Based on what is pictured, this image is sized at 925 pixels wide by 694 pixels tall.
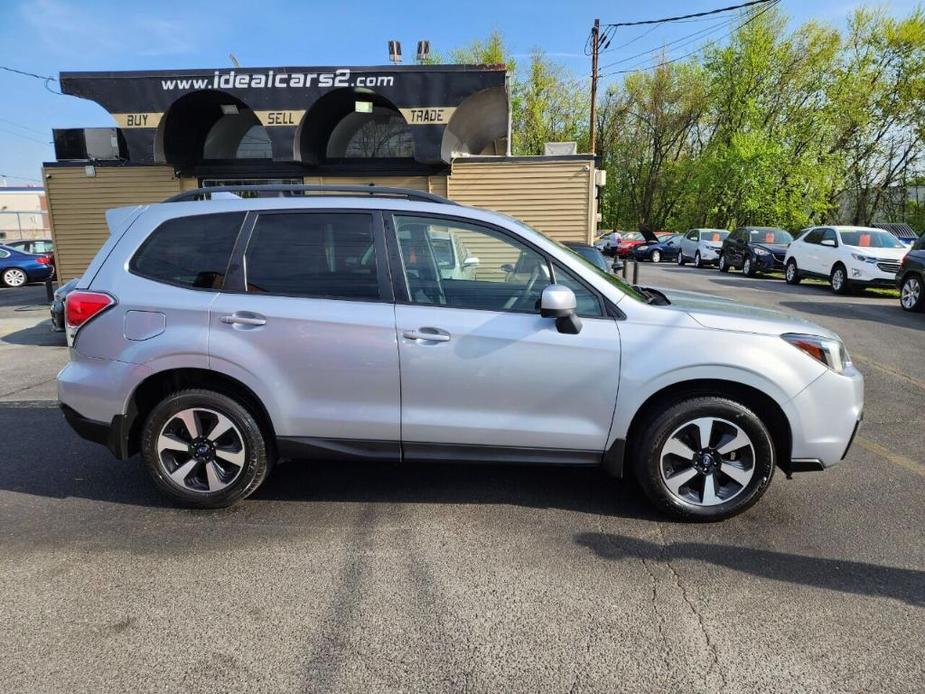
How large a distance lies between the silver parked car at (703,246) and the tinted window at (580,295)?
75.9 ft

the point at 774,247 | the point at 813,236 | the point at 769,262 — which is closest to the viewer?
the point at 813,236

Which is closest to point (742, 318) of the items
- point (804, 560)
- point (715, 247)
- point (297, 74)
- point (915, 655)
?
point (804, 560)

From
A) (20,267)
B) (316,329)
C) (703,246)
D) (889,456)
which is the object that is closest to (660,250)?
(703,246)

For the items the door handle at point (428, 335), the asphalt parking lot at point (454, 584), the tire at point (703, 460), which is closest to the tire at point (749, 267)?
the asphalt parking lot at point (454, 584)

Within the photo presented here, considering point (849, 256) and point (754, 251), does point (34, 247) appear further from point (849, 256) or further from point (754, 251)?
point (849, 256)

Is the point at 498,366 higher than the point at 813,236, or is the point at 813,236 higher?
the point at 813,236

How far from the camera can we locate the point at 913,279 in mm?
11250

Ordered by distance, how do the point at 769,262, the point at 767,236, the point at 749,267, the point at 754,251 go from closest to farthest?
the point at 769,262 < the point at 754,251 < the point at 749,267 < the point at 767,236

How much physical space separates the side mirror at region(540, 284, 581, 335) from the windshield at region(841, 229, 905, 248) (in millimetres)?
14493

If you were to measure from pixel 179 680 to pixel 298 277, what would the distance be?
209cm

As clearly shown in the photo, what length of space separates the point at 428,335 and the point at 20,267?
21594mm

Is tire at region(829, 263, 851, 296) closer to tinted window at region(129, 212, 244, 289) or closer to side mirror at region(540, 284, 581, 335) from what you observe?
side mirror at region(540, 284, 581, 335)

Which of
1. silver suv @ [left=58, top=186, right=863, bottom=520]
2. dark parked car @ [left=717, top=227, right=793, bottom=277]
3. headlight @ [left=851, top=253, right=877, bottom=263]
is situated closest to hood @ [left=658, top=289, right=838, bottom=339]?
silver suv @ [left=58, top=186, right=863, bottom=520]

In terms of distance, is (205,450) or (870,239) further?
(870,239)
